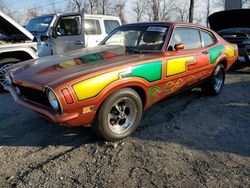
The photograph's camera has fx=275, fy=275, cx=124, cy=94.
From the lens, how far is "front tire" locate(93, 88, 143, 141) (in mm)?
3387

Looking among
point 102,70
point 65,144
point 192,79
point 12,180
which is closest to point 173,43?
point 192,79

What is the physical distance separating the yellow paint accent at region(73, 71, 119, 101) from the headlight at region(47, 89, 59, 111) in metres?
0.24

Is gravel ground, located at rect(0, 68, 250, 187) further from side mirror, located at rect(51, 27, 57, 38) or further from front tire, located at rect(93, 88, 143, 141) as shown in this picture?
side mirror, located at rect(51, 27, 57, 38)

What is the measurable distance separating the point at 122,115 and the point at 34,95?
3.82 feet

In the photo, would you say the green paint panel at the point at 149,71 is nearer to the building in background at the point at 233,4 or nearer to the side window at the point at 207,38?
the side window at the point at 207,38

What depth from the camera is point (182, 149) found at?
351 centimetres

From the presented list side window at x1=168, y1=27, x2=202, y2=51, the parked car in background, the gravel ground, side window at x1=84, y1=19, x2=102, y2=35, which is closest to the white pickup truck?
side window at x1=84, y1=19, x2=102, y2=35

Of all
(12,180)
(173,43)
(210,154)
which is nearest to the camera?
(12,180)

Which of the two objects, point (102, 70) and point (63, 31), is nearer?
point (102, 70)

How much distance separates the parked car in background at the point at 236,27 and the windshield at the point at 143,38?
15.1ft

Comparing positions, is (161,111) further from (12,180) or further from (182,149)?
(12,180)

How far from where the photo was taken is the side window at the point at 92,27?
8.32 metres

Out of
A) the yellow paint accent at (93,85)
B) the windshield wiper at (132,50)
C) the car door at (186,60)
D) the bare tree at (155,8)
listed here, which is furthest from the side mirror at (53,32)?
the bare tree at (155,8)

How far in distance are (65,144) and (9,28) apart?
412 cm
